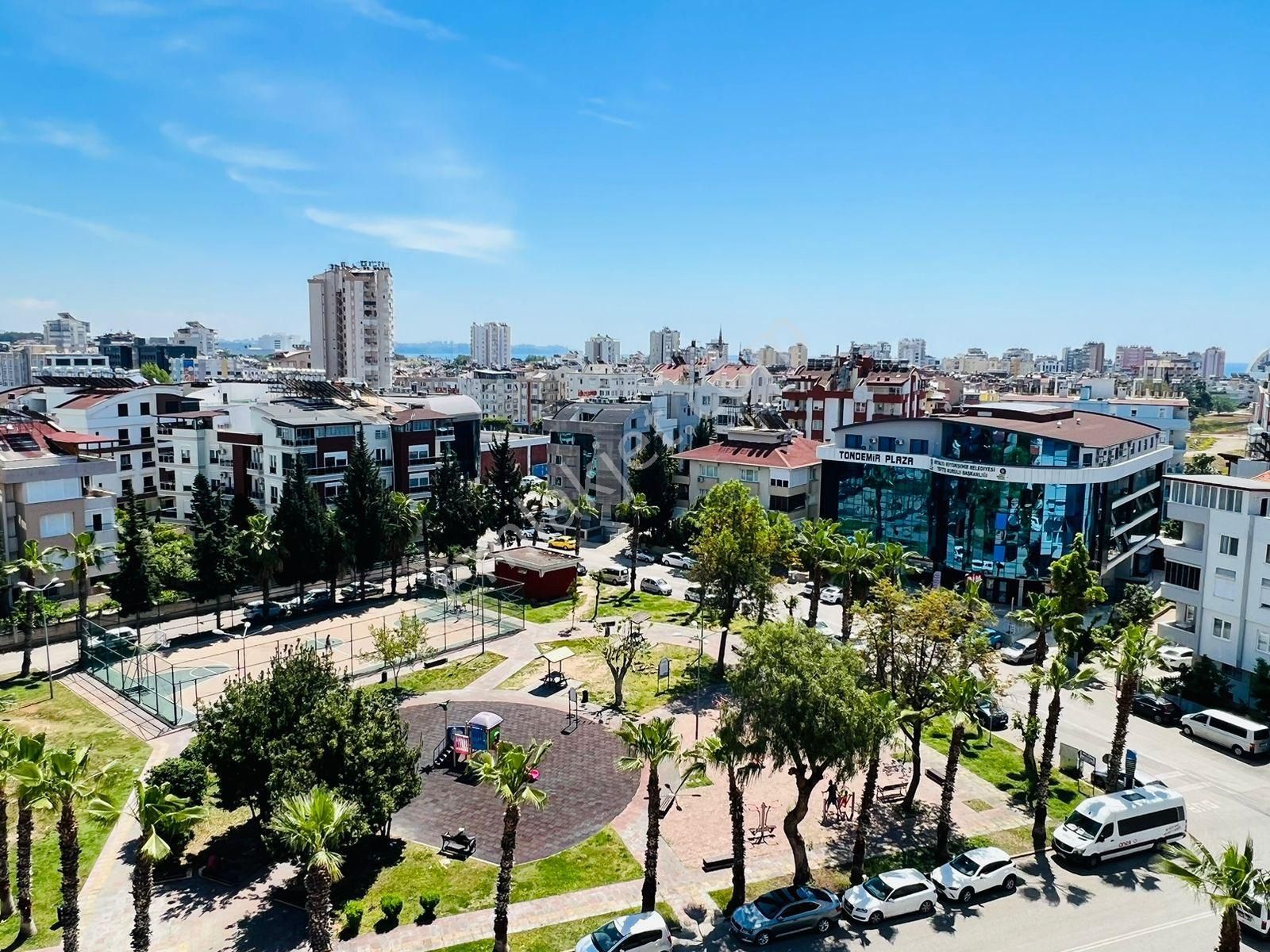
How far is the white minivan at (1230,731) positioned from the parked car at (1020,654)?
33.7 ft

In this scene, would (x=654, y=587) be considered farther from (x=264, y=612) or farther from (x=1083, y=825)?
(x=1083, y=825)

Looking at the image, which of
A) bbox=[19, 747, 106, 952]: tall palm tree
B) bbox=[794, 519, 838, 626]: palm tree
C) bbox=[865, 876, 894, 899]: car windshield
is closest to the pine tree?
bbox=[794, 519, 838, 626]: palm tree

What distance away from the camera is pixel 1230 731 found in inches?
1523

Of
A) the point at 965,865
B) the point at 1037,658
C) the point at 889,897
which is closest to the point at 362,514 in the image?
the point at 1037,658

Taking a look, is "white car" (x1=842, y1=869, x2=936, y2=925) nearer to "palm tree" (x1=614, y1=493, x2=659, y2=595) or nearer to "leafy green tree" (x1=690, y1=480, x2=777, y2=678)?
"leafy green tree" (x1=690, y1=480, x2=777, y2=678)

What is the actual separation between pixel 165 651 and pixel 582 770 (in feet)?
96.2

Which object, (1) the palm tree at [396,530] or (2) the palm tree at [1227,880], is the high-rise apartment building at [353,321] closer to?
(1) the palm tree at [396,530]

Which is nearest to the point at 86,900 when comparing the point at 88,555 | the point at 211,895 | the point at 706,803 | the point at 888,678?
the point at 211,895

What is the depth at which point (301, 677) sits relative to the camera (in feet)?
98.0

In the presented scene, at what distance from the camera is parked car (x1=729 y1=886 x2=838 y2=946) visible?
24.7 m

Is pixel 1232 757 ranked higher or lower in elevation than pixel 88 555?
→ lower

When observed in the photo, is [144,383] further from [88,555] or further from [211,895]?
[211,895]

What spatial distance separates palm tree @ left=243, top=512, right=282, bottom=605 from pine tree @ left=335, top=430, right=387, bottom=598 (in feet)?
15.7

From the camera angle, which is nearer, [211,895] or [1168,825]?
[211,895]
